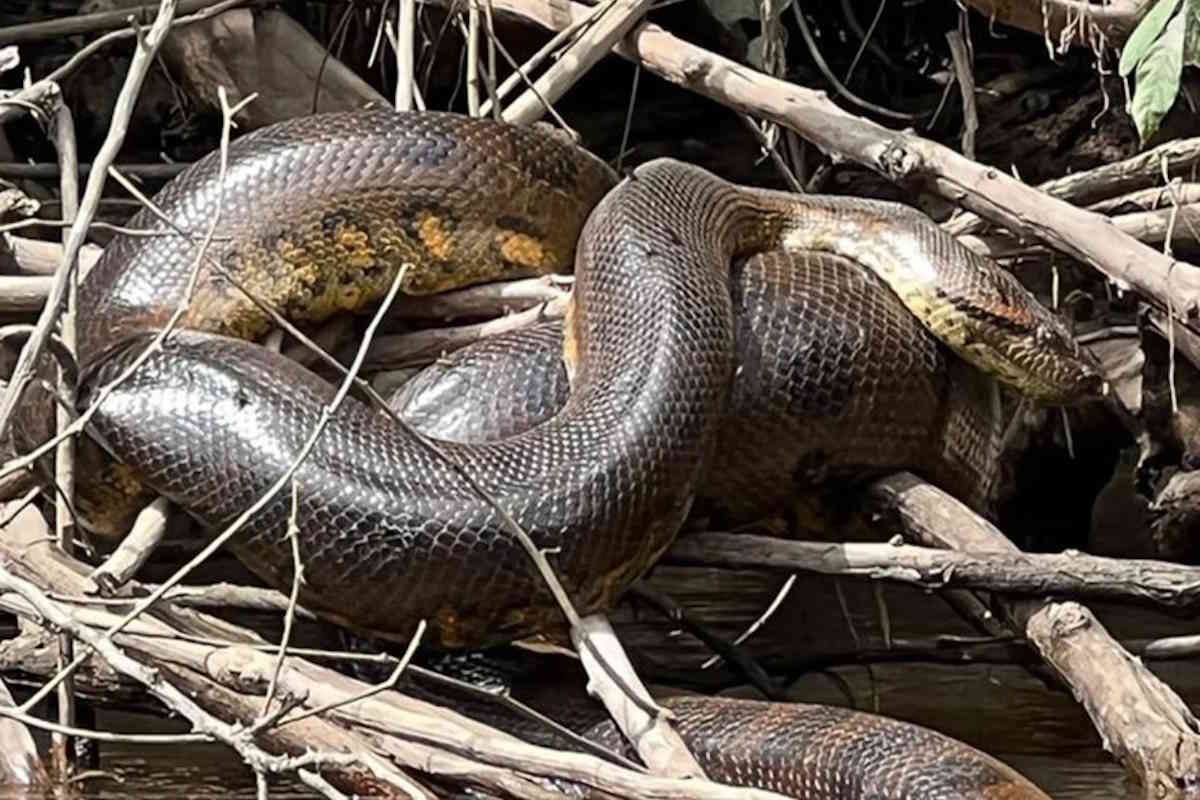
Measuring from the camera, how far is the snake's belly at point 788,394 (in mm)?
5648

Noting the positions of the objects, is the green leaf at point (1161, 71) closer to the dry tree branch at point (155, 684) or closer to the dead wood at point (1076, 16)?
the dead wood at point (1076, 16)

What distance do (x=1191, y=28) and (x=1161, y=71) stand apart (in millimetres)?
96

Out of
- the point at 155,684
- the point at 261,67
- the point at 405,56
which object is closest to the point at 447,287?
the point at 405,56

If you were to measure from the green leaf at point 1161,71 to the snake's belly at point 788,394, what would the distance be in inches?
46.1

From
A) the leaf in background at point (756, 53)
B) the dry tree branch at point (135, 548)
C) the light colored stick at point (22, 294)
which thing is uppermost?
the leaf in background at point (756, 53)

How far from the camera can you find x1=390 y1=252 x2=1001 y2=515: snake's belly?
5.65 m

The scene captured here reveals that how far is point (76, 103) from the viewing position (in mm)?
8273

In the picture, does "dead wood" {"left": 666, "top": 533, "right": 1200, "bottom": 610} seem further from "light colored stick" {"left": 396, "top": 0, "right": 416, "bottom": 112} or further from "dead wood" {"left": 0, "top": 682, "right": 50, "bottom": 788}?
"light colored stick" {"left": 396, "top": 0, "right": 416, "bottom": 112}

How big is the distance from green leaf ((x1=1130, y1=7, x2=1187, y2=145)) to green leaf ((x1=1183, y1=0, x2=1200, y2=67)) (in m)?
0.01

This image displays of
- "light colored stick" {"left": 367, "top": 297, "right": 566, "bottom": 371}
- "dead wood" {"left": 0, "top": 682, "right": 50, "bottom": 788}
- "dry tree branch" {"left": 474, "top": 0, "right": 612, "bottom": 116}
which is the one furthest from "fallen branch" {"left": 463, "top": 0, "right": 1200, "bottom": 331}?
"dead wood" {"left": 0, "top": 682, "right": 50, "bottom": 788}

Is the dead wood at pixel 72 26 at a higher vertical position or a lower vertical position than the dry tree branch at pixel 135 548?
higher

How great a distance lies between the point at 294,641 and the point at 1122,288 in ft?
7.32

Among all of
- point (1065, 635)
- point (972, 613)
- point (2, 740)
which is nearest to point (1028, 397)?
point (972, 613)

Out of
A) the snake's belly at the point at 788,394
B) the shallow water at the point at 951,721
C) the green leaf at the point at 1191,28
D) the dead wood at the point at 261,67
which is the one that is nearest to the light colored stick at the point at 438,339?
the snake's belly at the point at 788,394
